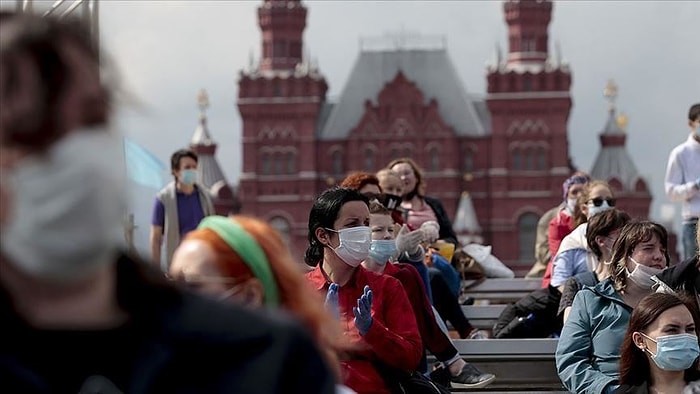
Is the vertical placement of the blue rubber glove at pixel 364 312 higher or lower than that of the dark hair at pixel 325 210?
lower

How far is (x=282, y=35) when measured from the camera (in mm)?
70688

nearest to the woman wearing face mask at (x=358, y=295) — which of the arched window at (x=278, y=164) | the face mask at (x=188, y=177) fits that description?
the face mask at (x=188, y=177)

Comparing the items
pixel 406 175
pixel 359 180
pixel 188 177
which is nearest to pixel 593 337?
pixel 359 180

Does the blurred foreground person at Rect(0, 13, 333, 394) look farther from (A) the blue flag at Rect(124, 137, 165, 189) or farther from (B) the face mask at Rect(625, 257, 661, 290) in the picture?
(A) the blue flag at Rect(124, 137, 165, 189)

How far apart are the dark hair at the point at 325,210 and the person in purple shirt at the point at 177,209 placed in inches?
152

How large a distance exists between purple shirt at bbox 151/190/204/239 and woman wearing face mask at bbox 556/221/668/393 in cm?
379

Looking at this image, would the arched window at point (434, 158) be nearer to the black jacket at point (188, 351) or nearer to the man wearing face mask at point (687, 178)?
the man wearing face mask at point (687, 178)

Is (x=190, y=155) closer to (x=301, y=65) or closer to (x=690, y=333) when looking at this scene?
(x=690, y=333)

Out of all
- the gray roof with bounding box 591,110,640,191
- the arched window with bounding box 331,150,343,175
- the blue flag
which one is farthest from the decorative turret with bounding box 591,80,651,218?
the blue flag

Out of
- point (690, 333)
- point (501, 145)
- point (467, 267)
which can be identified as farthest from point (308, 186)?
point (690, 333)

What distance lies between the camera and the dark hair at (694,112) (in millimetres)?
9320

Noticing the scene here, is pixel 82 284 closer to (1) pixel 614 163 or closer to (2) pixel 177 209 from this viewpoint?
(2) pixel 177 209

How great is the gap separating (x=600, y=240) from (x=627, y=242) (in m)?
0.80

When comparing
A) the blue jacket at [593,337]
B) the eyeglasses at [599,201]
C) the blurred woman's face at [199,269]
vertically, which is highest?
the blurred woman's face at [199,269]
